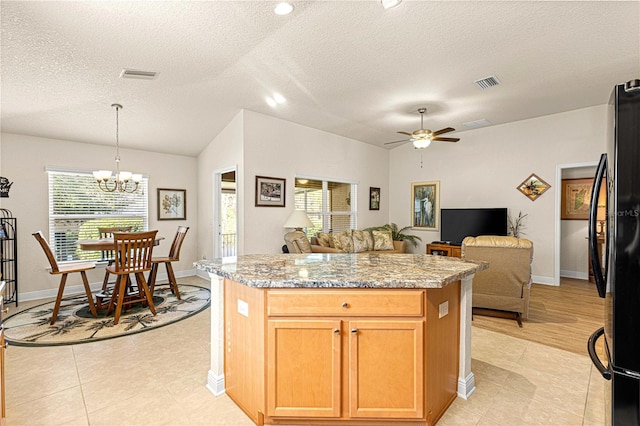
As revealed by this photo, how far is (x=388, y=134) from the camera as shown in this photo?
6.55m

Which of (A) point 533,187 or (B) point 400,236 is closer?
(A) point 533,187

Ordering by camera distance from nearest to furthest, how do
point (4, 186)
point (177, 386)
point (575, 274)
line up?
1. point (177, 386)
2. point (4, 186)
3. point (575, 274)

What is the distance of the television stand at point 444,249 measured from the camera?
19.8 feet

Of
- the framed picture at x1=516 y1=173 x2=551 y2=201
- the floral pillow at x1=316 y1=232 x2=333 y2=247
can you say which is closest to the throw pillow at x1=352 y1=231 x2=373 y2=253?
the floral pillow at x1=316 y1=232 x2=333 y2=247

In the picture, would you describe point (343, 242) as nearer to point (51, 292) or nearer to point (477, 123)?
point (477, 123)

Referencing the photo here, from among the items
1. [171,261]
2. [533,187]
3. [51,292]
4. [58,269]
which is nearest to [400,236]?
[533,187]

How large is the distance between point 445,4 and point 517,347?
317 centimetres

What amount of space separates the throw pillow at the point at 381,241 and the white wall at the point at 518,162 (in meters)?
1.18

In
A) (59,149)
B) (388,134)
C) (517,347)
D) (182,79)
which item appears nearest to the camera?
Result: (517,347)

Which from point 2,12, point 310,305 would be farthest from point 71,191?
point 310,305

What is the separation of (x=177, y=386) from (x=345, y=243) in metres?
3.82

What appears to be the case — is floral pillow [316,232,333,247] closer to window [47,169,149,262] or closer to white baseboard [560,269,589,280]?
window [47,169,149,262]

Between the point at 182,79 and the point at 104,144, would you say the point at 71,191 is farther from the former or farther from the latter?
the point at 182,79

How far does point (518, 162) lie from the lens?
5.83 m
